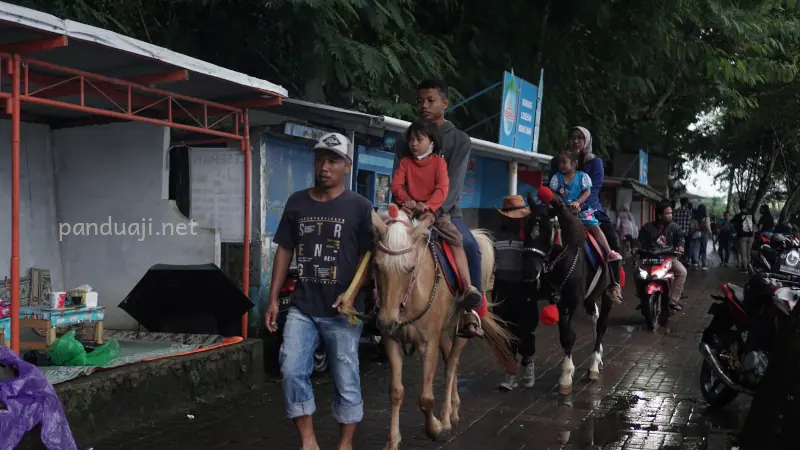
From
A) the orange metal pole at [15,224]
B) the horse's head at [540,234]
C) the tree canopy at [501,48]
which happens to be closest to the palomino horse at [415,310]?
the horse's head at [540,234]

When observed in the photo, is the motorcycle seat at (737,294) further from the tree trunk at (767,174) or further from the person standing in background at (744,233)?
the tree trunk at (767,174)

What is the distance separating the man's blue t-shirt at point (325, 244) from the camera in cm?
552

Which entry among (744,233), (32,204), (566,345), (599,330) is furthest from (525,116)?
(744,233)

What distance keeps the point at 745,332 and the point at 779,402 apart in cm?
323

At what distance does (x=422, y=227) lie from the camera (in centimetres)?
591

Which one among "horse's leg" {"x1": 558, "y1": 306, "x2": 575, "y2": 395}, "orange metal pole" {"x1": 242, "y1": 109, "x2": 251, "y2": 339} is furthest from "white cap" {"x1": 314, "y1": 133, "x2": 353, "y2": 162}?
"horse's leg" {"x1": 558, "y1": 306, "x2": 575, "y2": 395}

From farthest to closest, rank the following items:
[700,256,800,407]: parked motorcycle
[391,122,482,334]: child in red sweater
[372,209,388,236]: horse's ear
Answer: [700,256,800,407]: parked motorcycle
[391,122,482,334]: child in red sweater
[372,209,388,236]: horse's ear

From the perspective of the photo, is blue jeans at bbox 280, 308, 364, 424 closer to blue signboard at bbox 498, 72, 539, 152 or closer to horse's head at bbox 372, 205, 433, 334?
horse's head at bbox 372, 205, 433, 334

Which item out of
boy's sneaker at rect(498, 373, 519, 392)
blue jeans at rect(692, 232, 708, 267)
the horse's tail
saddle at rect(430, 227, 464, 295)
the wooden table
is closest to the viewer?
saddle at rect(430, 227, 464, 295)

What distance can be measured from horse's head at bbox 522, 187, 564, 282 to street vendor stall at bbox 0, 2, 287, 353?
2877 millimetres

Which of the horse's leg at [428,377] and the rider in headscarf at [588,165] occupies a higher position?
the rider in headscarf at [588,165]

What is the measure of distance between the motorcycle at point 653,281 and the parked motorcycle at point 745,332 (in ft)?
17.4

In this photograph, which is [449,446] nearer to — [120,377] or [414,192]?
[414,192]

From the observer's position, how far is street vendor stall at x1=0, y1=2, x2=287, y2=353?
246 inches
